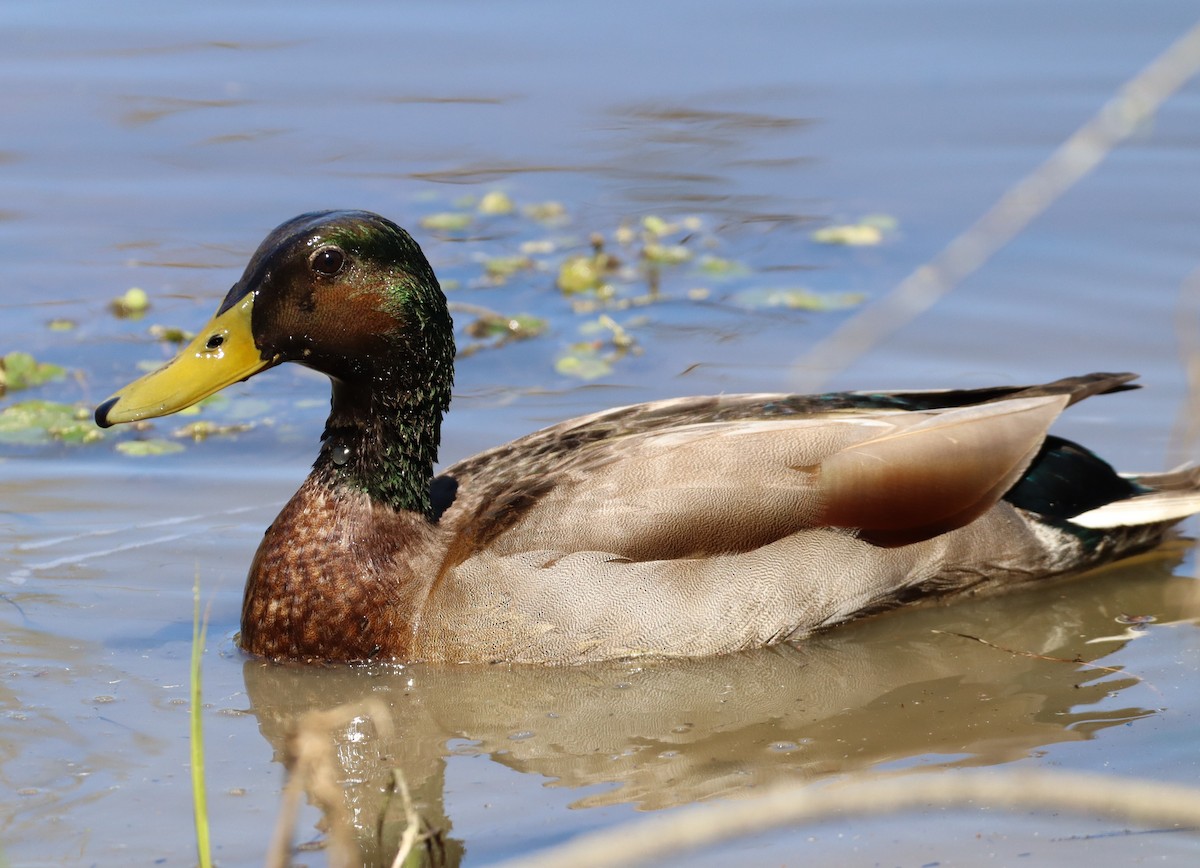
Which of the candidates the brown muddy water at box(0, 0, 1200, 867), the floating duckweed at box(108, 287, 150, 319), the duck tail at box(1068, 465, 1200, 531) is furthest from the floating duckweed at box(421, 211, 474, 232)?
the duck tail at box(1068, 465, 1200, 531)

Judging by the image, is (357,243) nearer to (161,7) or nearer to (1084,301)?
(1084,301)

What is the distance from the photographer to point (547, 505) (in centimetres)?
587

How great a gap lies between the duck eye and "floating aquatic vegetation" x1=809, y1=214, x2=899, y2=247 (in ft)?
14.6

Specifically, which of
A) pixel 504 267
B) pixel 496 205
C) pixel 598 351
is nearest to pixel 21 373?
pixel 504 267

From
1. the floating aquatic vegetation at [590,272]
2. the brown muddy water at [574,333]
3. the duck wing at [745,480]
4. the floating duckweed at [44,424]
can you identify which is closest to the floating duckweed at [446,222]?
the brown muddy water at [574,333]

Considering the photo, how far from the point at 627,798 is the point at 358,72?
8.33 m

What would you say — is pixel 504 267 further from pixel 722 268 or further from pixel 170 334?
pixel 170 334

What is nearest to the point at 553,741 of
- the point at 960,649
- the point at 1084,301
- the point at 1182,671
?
the point at 960,649

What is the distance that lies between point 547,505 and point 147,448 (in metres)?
2.51

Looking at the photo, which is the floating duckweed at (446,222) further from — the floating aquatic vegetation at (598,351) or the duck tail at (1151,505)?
the duck tail at (1151,505)

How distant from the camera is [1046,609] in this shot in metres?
6.50

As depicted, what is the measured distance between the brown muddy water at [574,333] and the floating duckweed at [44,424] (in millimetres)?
33

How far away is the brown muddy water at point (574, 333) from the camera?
16.8 ft

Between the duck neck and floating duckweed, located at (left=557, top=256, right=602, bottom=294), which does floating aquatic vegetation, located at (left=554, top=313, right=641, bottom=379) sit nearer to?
floating duckweed, located at (left=557, top=256, right=602, bottom=294)
